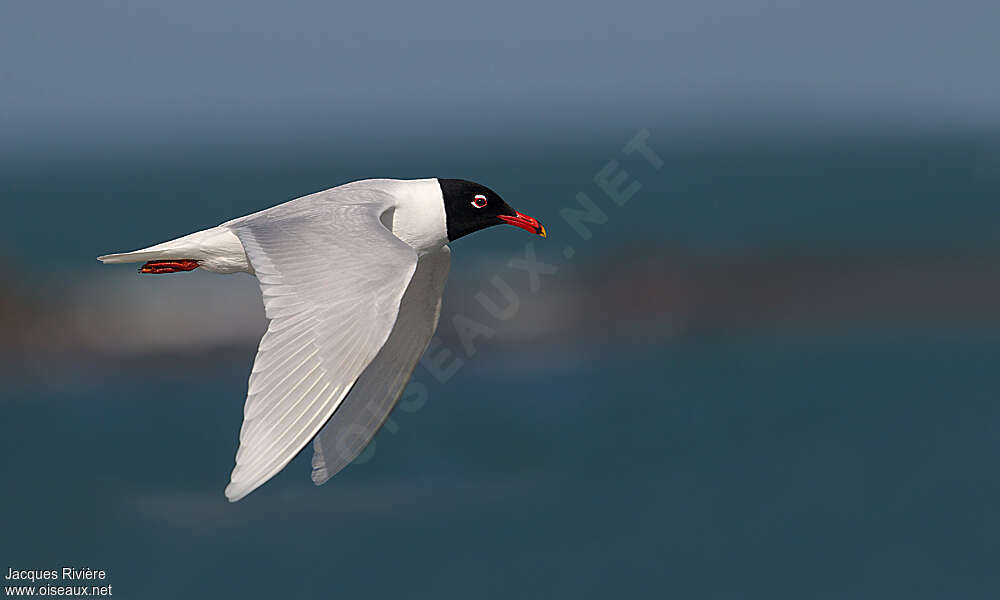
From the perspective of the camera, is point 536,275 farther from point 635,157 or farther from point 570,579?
point 635,157

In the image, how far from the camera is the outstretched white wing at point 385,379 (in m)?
11.6

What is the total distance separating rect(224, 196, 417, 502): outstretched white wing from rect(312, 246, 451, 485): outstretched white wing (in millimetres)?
1804

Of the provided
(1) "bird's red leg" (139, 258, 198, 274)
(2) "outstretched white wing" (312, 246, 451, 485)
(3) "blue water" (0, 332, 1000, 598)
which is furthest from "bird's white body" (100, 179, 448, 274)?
(3) "blue water" (0, 332, 1000, 598)

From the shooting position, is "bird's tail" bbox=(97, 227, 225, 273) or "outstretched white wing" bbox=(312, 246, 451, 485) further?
"outstretched white wing" bbox=(312, 246, 451, 485)

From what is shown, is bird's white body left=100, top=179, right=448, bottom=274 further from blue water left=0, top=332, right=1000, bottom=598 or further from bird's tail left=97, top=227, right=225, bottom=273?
blue water left=0, top=332, right=1000, bottom=598

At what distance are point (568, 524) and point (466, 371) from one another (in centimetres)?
1962

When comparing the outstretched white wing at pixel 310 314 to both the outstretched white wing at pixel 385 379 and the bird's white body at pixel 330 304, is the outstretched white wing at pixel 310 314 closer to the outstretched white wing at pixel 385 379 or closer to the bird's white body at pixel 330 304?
the bird's white body at pixel 330 304

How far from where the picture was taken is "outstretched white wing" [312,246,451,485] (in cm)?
1159

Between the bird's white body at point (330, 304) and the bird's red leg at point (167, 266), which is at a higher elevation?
the bird's white body at point (330, 304)

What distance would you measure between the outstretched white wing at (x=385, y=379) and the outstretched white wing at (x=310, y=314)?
71.0 inches

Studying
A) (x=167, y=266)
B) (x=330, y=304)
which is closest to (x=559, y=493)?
(x=167, y=266)

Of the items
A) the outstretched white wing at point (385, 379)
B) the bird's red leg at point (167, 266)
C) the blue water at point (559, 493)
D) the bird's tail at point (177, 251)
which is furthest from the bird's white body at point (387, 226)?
the blue water at point (559, 493)

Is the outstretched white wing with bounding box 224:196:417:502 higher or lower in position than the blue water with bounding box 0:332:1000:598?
higher

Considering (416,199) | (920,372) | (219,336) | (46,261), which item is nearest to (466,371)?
(219,336)
